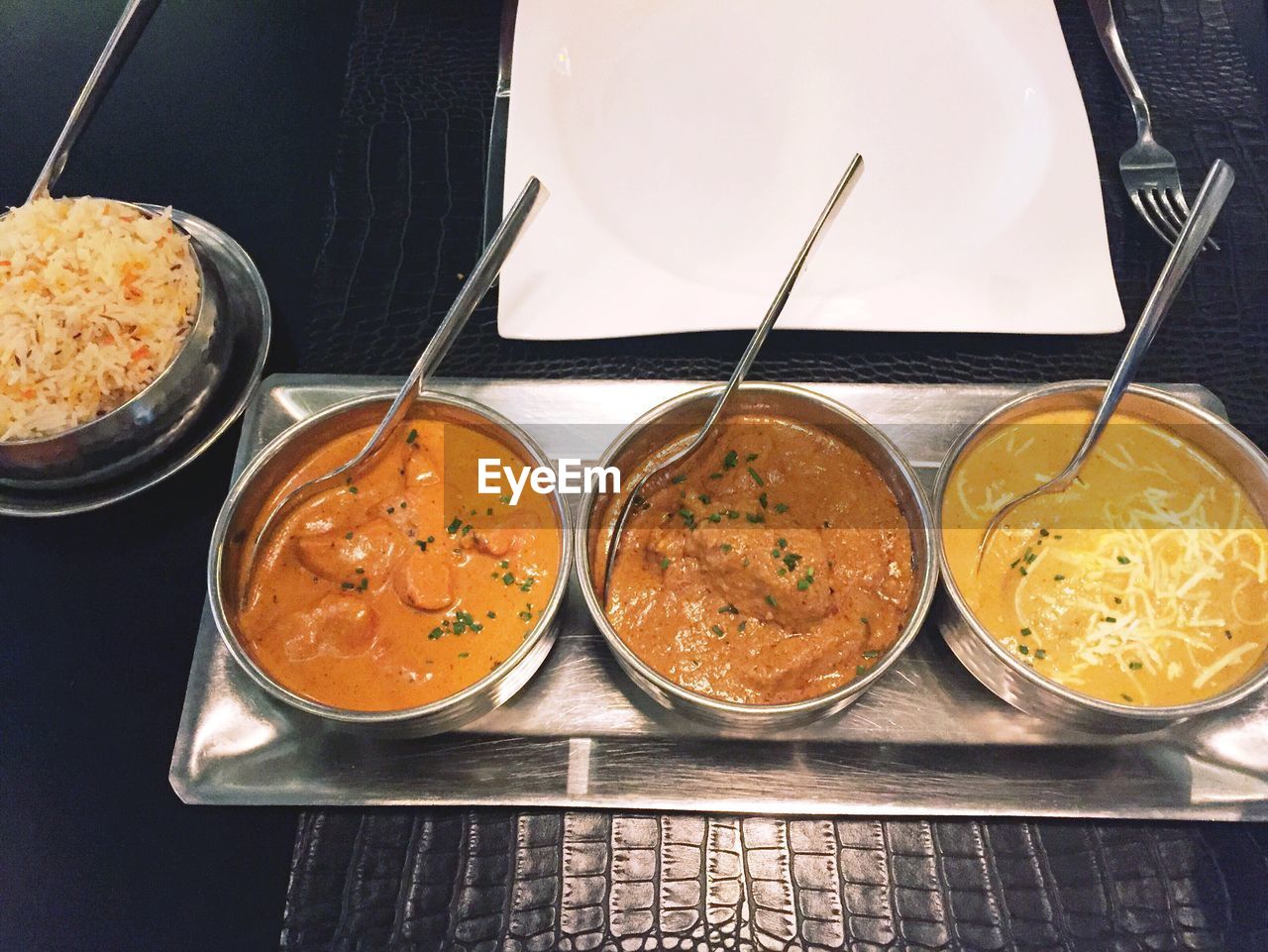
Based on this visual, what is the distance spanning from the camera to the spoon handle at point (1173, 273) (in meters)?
1.47

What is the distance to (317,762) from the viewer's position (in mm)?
1494

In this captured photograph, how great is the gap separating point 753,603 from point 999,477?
0.58m

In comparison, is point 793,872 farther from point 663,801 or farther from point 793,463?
point 793,463

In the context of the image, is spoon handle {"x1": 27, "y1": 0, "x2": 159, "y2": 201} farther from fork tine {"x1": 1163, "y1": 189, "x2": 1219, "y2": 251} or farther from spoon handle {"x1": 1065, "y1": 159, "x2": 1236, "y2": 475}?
fork tine {"x1": 1163, "y1": 189, "x2": 1219, "y2": 251}

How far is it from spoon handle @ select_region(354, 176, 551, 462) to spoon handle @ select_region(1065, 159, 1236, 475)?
1153 mm

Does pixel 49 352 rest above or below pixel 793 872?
above

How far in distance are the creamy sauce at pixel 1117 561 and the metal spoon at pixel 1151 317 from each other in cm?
4

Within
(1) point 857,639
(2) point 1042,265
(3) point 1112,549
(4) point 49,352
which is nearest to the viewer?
(1) point 857,639

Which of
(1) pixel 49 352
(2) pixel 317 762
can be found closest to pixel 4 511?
(1) pixel 49 352

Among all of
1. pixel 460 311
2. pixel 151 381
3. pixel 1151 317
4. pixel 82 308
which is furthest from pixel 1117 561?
pixel 82 308

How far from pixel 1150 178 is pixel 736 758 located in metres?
1.82

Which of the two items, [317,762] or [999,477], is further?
[999,477]

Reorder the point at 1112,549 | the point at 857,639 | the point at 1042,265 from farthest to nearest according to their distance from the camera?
the point at 1042,265 < the point at 1112,549 < the point at 857,639

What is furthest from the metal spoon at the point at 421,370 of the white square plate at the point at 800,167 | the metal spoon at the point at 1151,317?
the metal spoon at the point at 1151,317
